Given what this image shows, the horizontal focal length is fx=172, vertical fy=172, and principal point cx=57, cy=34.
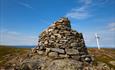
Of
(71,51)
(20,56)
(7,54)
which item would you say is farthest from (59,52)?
(7,54)

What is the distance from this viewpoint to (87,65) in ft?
63.2

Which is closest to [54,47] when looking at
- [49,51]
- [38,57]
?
[49,51]

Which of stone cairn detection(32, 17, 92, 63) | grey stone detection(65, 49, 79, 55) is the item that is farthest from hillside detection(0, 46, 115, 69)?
grey stone detection(65, 49, 79, 55)

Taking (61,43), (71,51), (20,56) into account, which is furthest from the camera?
(20,56)

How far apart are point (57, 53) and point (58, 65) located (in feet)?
5.12

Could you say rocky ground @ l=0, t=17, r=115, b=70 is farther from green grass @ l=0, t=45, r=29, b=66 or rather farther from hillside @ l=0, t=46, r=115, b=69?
green grass @ l=0, t=45, r=29, b=66

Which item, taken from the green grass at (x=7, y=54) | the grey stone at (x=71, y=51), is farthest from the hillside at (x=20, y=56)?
the grey stone at (x=71, y=51)

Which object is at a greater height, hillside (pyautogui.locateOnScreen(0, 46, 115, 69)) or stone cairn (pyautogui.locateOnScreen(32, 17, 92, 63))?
stone cairn (pyautogui.locateOnScreen(32, 17, 92, 63))

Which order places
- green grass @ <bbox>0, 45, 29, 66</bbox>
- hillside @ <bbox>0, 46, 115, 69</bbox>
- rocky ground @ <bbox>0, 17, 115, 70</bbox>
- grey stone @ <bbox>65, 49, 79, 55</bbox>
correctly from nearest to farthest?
rocky ground @ <bbox>0, 17, 115, 70</bbox> < grey stone @ <bbox>65, 49, 79, 55</bbox> < hillside @ <bbox>0, 46, 115, 69</bbox> < green grass @ <bbox>0, 45, 29, 66</bbox>

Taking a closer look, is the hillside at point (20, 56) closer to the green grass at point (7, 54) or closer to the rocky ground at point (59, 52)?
the green grass at point (7, 54)

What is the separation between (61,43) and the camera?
1981 cm

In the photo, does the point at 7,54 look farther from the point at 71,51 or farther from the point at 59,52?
the point at 71,51

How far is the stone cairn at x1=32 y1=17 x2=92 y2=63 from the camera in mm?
19336

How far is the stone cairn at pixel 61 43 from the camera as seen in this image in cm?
1934
